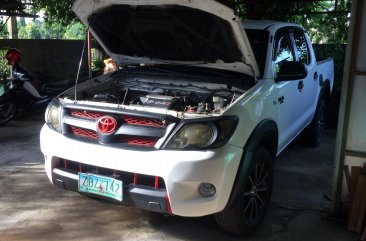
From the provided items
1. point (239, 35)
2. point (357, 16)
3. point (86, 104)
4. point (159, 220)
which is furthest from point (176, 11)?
point (159, 220)

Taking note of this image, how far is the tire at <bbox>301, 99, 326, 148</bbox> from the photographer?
5.86m

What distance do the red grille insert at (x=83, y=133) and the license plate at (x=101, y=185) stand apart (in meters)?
0.30

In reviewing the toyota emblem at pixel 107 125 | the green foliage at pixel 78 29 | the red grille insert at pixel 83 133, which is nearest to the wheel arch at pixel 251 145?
the toyota emblem at pixel 107 125

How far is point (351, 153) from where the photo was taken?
3.49 metres

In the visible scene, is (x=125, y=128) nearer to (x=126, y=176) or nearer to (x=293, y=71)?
(x=126, y=176)

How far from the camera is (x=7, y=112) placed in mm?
7297

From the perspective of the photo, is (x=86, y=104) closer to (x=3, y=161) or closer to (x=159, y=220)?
(x=159, y=220)

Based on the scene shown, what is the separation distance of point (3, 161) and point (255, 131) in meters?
3.51

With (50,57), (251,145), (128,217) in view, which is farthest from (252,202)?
(50,57)

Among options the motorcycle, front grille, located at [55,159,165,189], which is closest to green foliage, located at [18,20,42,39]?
the motorcycle

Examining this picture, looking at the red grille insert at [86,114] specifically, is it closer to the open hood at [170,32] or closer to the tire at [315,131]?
the open hood at [170,32]

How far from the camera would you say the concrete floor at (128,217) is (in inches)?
135

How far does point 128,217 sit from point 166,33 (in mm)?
1735

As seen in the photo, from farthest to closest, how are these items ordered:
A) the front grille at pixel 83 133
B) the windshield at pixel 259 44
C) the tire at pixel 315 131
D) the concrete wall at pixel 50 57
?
the concrete wall at pixel 50 57 < the tire at pixel 315 131 < the windshield at pixel 259 44 < the front grille at pixel 83 133
